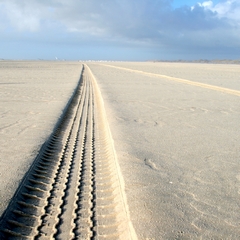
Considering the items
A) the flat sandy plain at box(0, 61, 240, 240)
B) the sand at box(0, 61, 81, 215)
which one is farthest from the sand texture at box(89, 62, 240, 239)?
the sand at box(0, 61, 81, 215)

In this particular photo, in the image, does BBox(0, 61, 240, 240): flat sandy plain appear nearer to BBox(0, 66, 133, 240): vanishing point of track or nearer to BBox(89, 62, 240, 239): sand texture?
BBox(89, 62, 240, 239): sand texture

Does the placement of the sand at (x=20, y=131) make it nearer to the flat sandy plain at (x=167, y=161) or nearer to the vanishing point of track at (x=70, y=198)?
the flat sandy plain at (x=167, y=161)

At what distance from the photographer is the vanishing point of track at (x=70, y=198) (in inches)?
85.0

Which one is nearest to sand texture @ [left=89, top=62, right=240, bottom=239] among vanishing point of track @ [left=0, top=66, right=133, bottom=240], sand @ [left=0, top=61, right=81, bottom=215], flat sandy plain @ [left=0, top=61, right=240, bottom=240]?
flat sandy plain @ [left=0, top=61, right=240, bottom=240]

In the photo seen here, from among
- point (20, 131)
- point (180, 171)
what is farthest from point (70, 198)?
point (20, 131)

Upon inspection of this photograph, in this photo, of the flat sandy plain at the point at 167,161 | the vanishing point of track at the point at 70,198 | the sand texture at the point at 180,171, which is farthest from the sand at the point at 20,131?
the sand texture at the point at 180,171

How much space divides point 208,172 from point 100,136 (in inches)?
83.4

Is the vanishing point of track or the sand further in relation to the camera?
the sand

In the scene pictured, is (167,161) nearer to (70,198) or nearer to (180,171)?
(180,171)

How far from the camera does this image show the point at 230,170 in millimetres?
3176

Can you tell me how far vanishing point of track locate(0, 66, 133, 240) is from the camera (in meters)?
2.16

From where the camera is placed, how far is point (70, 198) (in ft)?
8.67

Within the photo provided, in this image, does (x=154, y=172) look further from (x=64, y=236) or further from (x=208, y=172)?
(x=64, y=236)

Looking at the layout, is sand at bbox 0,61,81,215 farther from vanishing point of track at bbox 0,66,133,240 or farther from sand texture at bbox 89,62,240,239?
sand texture at bbox 89,62,240,239
